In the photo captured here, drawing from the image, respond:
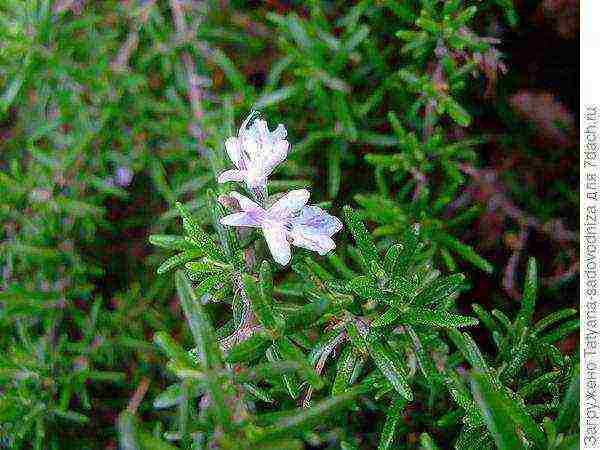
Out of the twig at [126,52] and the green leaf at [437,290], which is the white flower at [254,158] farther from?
the twig at [126,52]

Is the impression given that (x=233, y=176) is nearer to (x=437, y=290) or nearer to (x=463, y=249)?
(x=437, y=290)

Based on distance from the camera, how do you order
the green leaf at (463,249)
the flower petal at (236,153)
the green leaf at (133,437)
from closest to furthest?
the green leaf at (133,437), the flower petal at (236,153), the green leaf at (463,249)

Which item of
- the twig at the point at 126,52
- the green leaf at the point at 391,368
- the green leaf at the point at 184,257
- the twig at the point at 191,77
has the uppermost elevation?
the twig at the point at 126,52

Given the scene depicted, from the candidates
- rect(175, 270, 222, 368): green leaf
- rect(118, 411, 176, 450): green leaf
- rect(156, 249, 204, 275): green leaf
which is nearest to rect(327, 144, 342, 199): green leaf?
rect(156, 249, 204, 275): green leaf

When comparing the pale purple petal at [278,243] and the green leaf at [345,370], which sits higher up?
the pale purple petal at [278,243]

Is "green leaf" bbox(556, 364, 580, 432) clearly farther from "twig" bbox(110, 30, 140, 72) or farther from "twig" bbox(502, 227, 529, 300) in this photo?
"twig" bbox(110, 30, 140, 72)

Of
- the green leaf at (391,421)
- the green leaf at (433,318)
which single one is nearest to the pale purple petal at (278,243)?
the green leaf at (433,318)
